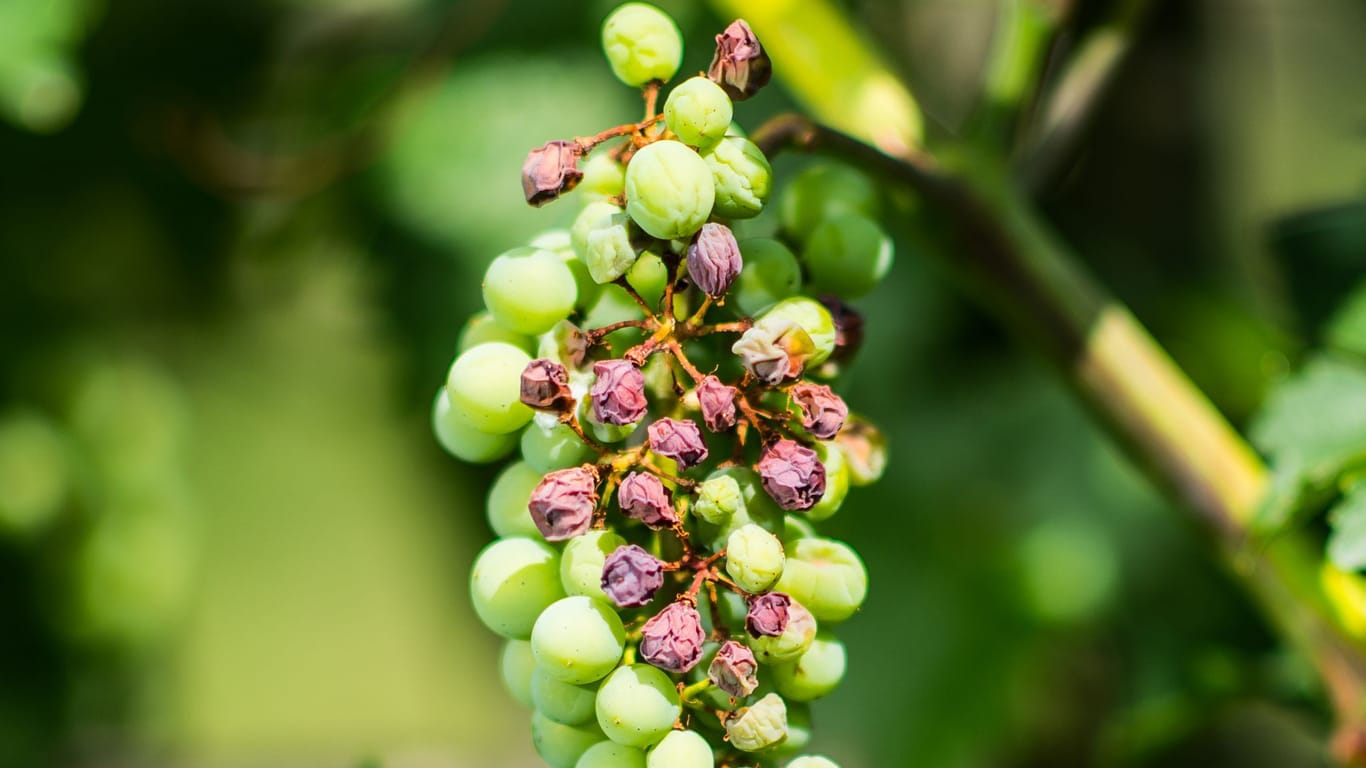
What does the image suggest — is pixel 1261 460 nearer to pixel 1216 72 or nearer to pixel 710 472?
pixel 710 472

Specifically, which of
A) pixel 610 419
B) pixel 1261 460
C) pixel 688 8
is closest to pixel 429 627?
pixel 688 8

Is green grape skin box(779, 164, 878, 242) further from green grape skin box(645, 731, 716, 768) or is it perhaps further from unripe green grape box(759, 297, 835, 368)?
green grape skin box(645, 731, 716, 768)

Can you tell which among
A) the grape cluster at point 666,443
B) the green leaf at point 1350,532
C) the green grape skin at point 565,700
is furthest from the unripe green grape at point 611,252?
the green leaf at point 1350,532

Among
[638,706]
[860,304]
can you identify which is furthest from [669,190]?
[860,304]

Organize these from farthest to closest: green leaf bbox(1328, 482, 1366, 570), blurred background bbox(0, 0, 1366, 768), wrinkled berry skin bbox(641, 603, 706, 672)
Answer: blurred background bbox(0, 0, 1366, 768)
green leaf bbox(1328, 482, 1366, 570)
wrinkled berry skin bbox(641, 603, 706, 672)

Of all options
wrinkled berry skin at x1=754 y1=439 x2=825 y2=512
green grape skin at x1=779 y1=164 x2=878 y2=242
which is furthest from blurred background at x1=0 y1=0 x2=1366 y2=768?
wrinkled berry skin at x1=754 y1=439 x2=825 y2=512
